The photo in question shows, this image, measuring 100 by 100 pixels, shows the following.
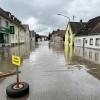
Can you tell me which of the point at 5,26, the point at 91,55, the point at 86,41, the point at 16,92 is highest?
the point at 5,26

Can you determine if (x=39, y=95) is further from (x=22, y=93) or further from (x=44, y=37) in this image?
(x=44, y=37)

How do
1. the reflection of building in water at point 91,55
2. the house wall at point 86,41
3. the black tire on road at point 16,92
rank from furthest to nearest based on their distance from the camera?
1. the house wall at point 86,41
2. the reflection of building in water at point 91,55
3. the black tire on road at point 16,92

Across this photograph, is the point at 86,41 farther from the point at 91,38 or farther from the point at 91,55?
the point at 91,55

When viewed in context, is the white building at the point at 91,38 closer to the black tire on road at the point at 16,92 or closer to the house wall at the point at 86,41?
the house wall at the point at 86,41

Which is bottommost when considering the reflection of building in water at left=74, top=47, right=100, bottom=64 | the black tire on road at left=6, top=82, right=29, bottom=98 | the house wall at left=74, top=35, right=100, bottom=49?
the black tire on road at left=6, top=82, right=29, bottom=98

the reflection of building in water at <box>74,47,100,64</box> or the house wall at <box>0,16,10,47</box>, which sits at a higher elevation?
the house wall at <box>0,16,10,47</box>

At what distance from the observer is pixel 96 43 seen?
95.3 feet

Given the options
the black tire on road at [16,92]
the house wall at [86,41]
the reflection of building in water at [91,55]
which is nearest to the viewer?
the black tire on road at [16,92]

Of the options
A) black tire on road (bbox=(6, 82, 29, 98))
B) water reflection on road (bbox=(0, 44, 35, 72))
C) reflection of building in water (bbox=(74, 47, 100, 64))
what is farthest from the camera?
reflection of building in water (bbox=(74, 47, 100, 64))

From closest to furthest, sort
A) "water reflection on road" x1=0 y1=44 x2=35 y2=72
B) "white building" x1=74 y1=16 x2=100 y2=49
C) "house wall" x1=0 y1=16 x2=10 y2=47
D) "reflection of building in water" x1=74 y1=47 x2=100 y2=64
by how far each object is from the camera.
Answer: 1. "water reflection on road" x1=0 y1=44 x2=35 y2=72
2. "reflection of building in water" x1=74 y1=47 x2=100 y2=64
3. "white building" x1=74 y1=16 x2=100 y2=49
4. "house wall" x1=0 y1=16 x2=10 y2=47

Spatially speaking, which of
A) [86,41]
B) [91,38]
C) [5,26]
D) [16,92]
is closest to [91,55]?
[91,38]

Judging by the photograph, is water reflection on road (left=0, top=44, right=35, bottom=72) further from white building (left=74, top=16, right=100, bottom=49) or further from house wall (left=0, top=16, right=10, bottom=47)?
white building (left=74, top=16, right=100, bottom=49)

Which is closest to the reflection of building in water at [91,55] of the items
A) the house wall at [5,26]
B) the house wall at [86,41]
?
the house wall at [86,41]

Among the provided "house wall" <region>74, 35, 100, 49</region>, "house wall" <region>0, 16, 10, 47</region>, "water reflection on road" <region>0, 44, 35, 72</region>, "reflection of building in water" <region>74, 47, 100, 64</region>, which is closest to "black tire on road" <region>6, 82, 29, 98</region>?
"water reflection on road" <region>0, 44, 35, 72</region>
